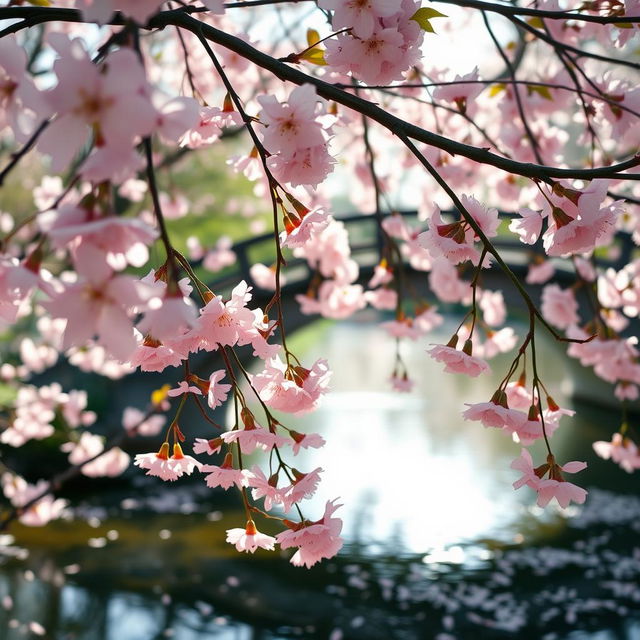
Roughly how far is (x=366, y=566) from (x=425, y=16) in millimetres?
3320

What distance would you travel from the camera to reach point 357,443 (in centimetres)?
660

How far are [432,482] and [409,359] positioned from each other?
6.92 metres

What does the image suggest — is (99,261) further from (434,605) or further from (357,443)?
(357,443)

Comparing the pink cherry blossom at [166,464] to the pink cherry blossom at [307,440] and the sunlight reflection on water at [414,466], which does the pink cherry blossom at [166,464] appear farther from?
the sunlight reflection on water at [414,466]

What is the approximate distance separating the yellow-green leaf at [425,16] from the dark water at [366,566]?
2675mm

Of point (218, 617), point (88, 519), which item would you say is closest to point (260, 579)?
point (218, 617)

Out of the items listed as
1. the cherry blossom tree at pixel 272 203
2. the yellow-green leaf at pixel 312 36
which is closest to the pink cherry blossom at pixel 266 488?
the cherry blossom tree at pixel 272 203

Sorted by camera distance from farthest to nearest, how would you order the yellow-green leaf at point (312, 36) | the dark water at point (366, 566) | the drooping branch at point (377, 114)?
the dark water at point (366, 566) → the yellow-green leaf at point (312, 36) → the drooping branch at point (377, 114)

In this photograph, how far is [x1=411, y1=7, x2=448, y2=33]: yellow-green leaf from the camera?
894mm

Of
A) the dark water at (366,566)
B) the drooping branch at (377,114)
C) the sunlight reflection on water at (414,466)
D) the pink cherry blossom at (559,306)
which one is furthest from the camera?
the sunlight reflection on water at (414,466)

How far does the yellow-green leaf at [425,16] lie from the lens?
2.93 ft

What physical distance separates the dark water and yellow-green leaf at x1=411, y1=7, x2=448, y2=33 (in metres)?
2.68

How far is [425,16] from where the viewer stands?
900 mm

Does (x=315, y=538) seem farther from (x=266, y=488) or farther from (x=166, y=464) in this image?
(x=166, y=464)
